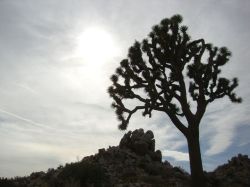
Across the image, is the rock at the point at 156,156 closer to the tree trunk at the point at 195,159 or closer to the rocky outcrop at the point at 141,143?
the rocky outcrop at the point at 141,143

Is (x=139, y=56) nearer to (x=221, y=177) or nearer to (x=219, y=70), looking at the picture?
(x=219, y=70)

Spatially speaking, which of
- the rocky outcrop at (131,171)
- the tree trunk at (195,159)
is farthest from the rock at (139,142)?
the tree trunk at (195,159)

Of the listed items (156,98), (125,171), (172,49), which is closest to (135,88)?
(156,98)

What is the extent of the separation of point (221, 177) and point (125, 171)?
5.10 meters

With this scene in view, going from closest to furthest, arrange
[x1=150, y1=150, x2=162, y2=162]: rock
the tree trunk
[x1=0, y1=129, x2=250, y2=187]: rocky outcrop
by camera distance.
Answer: [x1=0, y1=129, x2=250, y2=187]: rocky outcrop < the tree trunk < [x1=150, y1=150, x2=162, y2=162]: rock

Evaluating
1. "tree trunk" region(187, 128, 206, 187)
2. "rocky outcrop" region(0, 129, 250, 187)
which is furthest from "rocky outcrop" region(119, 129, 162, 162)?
"tree trunk" region(187, 128, 206, 187)

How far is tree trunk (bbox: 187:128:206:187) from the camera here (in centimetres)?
1623

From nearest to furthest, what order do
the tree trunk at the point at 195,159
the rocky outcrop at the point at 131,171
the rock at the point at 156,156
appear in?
the rocky outcrop at the point at 131,171 → the tree trunk at the point at 195,159 → the rock at the point at 156,156

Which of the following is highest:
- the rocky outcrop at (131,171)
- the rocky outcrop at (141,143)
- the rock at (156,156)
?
the rocky outcrop at (141,143)

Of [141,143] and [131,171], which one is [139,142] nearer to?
[141,143]

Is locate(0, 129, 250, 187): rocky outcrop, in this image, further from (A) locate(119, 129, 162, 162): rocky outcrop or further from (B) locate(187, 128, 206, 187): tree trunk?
(B) locate(187, 128, 206, 187): tree trunk

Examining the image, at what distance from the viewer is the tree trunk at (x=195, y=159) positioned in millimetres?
16234

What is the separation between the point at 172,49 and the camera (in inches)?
701

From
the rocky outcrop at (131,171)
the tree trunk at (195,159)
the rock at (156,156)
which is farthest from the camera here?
the rock at (156,156)
